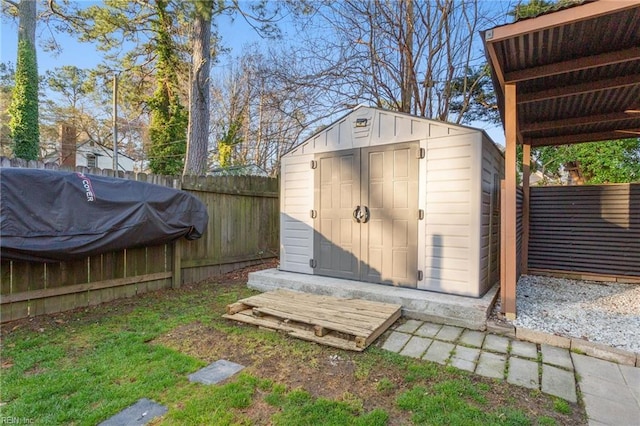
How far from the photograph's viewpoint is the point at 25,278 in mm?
3451

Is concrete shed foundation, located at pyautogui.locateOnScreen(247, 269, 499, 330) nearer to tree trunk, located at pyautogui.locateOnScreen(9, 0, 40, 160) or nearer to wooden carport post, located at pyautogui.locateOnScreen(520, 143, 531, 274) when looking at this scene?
wooden carport post, located at pyautogui.locateOnScreen(520, 143, 531, 274)

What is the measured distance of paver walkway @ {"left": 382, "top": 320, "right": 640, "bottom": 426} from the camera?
81.0 inches

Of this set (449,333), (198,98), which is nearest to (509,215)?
(449,333)

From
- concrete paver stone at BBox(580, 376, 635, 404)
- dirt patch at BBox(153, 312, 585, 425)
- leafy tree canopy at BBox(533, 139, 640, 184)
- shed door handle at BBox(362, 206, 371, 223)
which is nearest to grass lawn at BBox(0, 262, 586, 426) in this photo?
dirt patch at BBox(153, 312, 585, 425)

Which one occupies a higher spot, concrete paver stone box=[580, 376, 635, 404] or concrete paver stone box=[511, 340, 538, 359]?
concrete paver stone box=[511, 340, 538, 359]

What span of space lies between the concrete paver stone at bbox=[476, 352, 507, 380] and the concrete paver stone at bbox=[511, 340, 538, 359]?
0.60ft

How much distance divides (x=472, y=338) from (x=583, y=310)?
70.3 inches

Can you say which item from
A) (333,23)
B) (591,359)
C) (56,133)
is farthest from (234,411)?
(56,133)

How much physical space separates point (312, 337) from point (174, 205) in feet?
9.56

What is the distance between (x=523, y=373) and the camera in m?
2.40

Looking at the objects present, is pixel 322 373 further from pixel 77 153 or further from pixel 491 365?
pixel 77 153

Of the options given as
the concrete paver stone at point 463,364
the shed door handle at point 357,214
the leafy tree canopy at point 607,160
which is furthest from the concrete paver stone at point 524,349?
the leafy tree canopy at point 607,160

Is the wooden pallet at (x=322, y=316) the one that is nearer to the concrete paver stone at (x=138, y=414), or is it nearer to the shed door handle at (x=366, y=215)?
the shed door handle at (x=366, y=215)

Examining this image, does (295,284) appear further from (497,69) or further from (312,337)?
(497,69)
